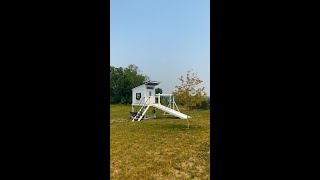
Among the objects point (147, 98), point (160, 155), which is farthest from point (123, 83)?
point (160, 155)

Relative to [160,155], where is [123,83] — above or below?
above

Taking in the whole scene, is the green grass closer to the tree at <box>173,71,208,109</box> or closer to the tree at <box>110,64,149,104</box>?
the tree at <box>173,71,208,109</box>

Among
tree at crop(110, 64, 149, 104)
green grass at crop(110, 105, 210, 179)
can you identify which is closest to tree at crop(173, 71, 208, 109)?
green grass at crop(110, 105, 210, 179)

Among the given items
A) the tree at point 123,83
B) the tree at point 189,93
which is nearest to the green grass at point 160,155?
the tree at point 189,93

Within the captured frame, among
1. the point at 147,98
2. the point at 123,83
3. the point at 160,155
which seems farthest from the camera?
the point at 123,83

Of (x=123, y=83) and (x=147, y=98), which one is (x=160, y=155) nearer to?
(x=147, y=98)

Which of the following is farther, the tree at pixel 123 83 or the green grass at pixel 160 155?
the tree at pixel 123 83

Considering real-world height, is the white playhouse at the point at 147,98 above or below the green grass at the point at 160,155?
above

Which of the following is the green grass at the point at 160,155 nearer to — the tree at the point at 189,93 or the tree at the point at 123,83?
the tree at the point at 189,93
